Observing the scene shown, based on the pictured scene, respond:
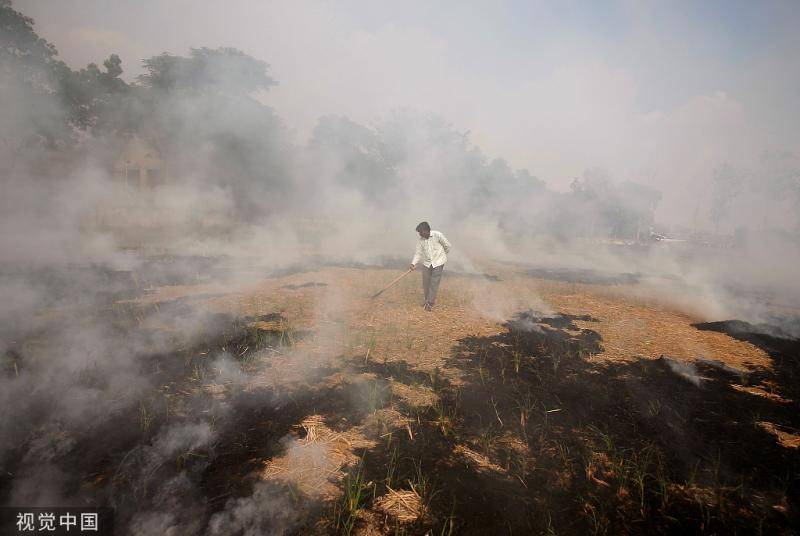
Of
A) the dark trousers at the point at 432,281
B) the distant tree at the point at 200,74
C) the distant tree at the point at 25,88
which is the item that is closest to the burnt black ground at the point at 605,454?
the dark trousers at the point at 432,281

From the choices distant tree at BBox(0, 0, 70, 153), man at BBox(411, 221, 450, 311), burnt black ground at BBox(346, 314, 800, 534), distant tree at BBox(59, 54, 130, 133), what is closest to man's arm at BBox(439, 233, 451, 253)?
man at BBox(411, 221, 450, 311)

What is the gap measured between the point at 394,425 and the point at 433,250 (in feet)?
15.7

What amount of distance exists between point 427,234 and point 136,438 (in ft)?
19.6

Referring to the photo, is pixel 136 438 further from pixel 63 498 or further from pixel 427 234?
pixel 427 234

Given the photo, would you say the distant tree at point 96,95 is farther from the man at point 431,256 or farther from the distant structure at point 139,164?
the man at point 431,256

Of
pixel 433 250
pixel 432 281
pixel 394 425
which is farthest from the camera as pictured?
pixel 432 281

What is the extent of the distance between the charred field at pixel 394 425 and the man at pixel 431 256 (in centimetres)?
139

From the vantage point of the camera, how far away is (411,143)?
18219 mm

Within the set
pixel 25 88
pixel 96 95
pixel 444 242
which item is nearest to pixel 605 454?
pixel 444 242

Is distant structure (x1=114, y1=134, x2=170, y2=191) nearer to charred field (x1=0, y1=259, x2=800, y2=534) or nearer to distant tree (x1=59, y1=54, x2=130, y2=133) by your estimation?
distant tree (x1=59, y1=54, x2=130, y2=133)

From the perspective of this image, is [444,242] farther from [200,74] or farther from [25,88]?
[200,74]

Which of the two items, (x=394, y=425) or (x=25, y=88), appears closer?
(x=394, y=425)

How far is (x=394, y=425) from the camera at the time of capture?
355cm

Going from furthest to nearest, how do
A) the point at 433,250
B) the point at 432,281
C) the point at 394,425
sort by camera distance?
1. the point at 432,281
2. the point at 433,250
3. the point at 394,425
